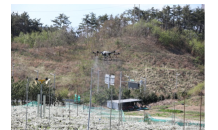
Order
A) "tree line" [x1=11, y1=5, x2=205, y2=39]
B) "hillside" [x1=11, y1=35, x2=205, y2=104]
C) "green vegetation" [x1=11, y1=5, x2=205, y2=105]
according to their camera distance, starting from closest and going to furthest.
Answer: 1. "hillside" [x1=11, y1=35, x2=205, y2=104]
2. "green vegetation" [x1=11, y1=5, x2=205, y2=105]
3. "tree line" [x1=11, y1=5, x2=205, y2=39]

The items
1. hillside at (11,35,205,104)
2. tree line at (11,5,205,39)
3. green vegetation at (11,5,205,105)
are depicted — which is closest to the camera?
hillside at (11,35,205,104)

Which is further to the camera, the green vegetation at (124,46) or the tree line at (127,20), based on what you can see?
the tree line at (127,20)

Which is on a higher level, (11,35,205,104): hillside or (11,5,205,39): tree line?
(11,5,205,39): tree line

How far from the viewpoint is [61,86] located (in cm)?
4281

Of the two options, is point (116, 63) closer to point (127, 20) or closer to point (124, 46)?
point (124, 46)

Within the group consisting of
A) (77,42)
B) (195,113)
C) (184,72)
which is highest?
(77,42)

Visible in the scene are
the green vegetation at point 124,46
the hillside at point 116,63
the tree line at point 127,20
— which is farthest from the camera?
the tree line at point 127,20

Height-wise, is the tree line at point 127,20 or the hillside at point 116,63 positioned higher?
the tree line at point 127,20

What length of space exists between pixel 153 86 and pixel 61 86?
45.7ft

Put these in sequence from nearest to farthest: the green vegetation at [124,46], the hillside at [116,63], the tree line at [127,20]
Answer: the hillside at [116,63] < the green vegetation at [124,46] < the tree line at [127,20]

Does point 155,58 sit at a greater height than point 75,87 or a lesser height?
greater
